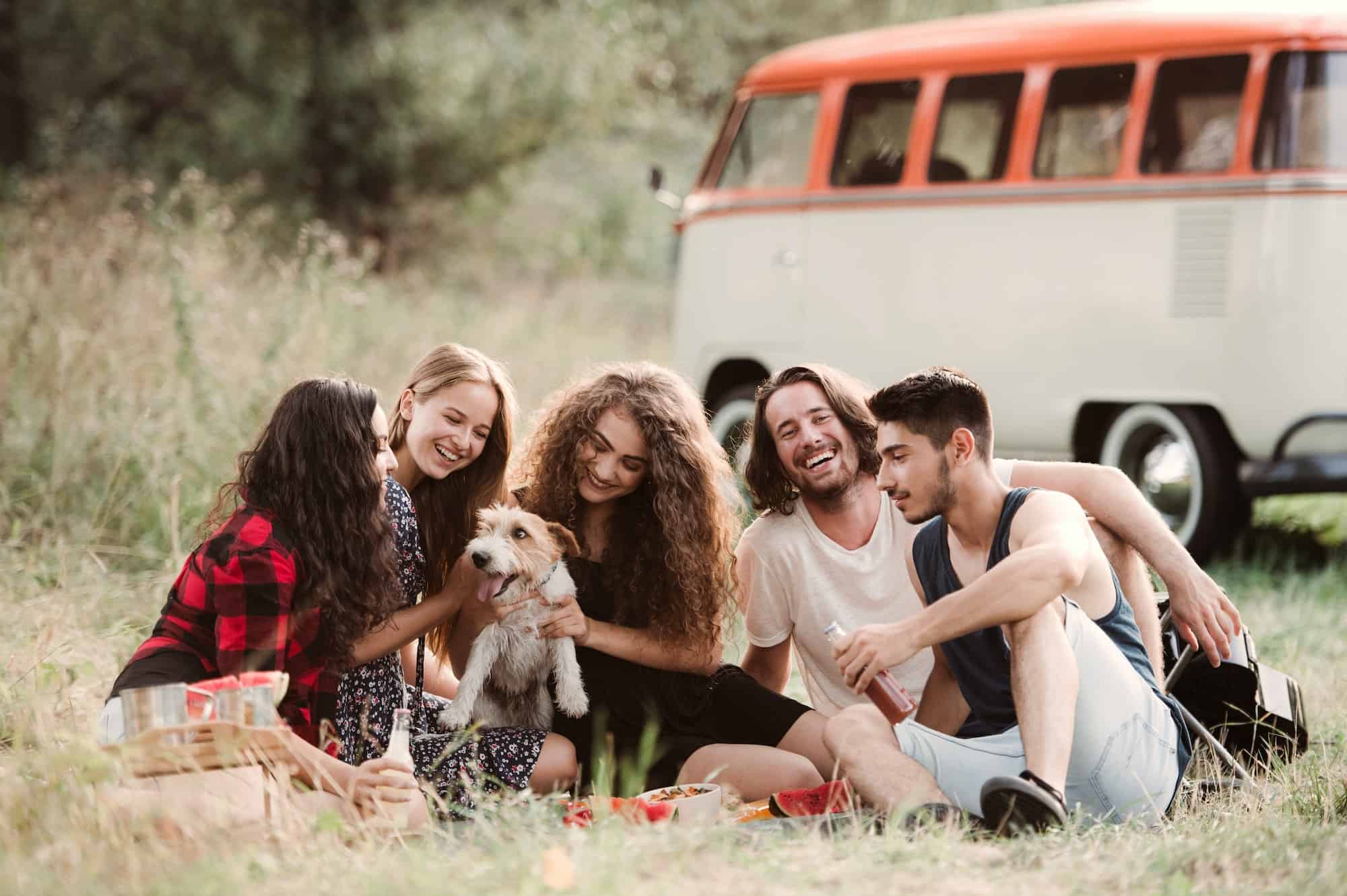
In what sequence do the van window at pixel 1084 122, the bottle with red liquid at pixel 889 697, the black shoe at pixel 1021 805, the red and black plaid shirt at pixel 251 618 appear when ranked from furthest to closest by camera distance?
the van window at pixel 1084 122
the bottle with red liquid at pixel 889 697
the red and black plaid shirt at pixel 251 618
the black shoe at pixel 1021 805

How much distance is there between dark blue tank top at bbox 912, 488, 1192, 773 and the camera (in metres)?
3.85

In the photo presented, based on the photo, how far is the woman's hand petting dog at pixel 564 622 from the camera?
13.2 feet

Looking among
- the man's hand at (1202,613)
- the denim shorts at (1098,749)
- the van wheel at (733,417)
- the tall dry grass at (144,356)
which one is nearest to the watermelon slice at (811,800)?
the denim shorts at (1098,749)

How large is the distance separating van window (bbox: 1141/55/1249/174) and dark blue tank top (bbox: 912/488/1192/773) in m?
3.94

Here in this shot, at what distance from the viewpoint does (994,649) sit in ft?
12.7

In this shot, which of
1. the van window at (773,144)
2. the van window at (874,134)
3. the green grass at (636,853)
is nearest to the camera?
the green grass at (636,853)

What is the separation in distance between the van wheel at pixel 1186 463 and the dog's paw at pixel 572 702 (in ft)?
13.8

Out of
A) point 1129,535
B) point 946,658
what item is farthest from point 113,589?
point 1129,535

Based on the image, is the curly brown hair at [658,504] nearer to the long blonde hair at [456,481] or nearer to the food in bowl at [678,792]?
the long blonde hair at [456,481]

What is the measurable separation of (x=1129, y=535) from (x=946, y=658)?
61 centimetres

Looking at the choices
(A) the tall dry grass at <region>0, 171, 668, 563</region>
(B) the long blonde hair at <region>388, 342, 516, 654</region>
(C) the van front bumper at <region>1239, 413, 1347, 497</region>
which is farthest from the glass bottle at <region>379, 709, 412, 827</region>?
(C) the van front bumper at <region>1239, 413, 1347, 497</region>

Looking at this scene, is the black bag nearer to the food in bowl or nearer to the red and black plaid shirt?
the food in bowl

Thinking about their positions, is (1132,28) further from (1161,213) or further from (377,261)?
(377,261)

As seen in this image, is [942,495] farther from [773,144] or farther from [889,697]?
[773,144]
